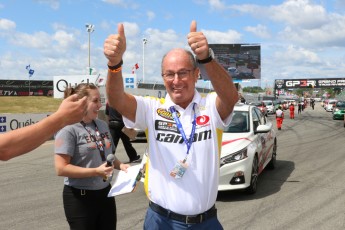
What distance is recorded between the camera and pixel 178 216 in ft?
7.77

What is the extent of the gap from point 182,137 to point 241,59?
46827 millimetres

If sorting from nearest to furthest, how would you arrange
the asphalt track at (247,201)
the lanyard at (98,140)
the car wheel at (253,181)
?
the lanyard at (98,140), the asphalt track at (247,201), the car wheel at (253,181)

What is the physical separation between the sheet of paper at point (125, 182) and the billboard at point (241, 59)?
Answer: 1788 inches

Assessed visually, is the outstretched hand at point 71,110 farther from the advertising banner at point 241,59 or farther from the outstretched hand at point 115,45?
the advertising banner at point 241,59

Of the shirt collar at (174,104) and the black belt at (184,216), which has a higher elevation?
the shirt collar at (174,104)

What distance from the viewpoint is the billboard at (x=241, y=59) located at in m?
47.6

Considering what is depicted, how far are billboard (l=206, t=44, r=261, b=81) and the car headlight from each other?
135 ft

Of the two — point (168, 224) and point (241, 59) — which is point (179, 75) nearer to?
point (168, 224)

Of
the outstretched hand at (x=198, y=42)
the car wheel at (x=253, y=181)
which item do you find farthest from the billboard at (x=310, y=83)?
the outstretched hand at (x=198, y=42)

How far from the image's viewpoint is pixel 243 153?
22.6ft

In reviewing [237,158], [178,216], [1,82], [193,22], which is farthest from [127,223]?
[1,82]

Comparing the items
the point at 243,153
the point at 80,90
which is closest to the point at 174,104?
the point at 80,90

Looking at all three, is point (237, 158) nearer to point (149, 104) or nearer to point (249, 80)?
point (149, 104)

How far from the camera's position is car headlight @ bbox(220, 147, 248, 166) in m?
6.74
